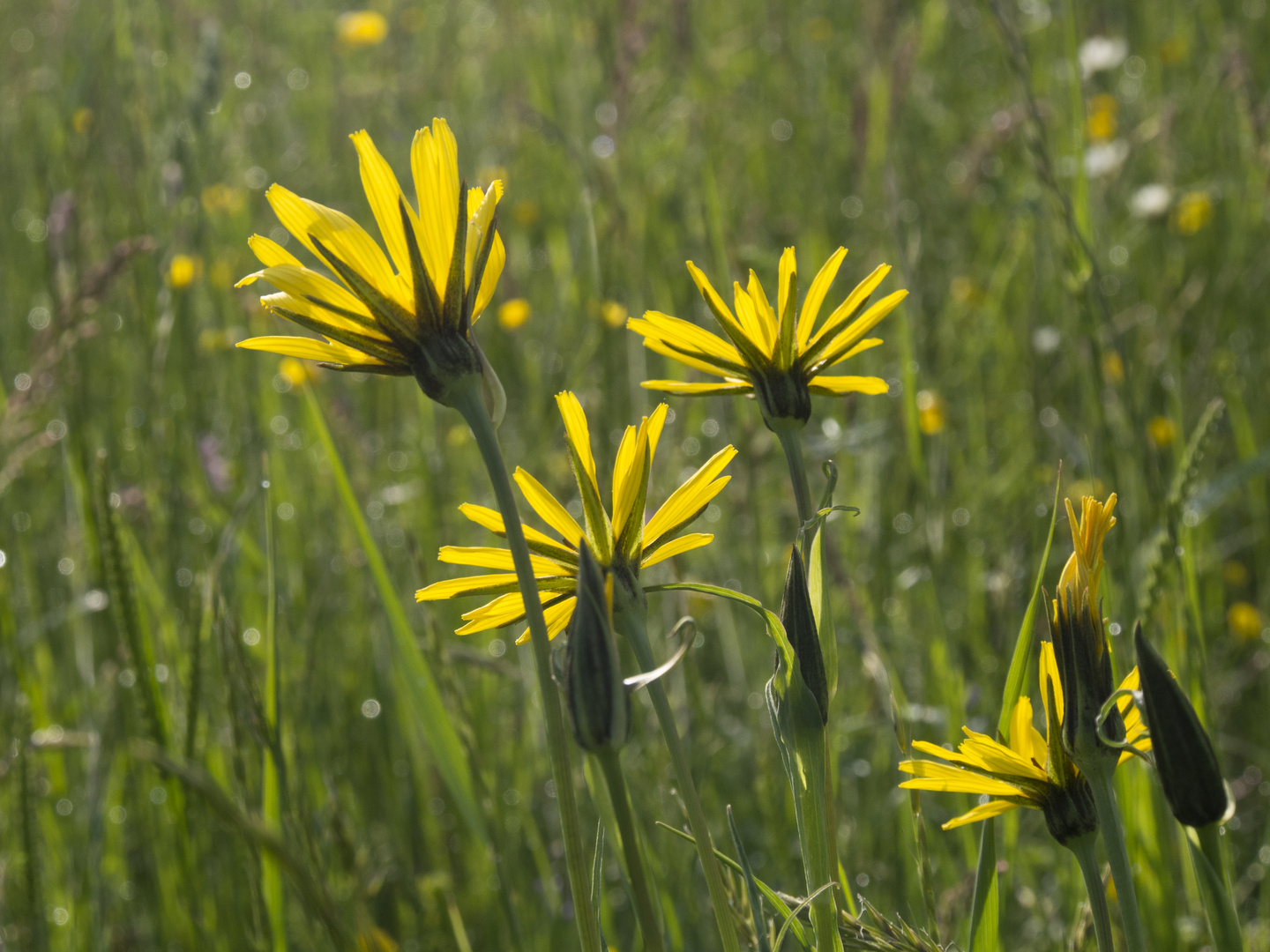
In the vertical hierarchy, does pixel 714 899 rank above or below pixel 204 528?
below

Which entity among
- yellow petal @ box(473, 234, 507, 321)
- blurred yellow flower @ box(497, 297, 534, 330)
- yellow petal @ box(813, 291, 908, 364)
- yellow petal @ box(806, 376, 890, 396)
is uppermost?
blurred yellow flower @ box(497, 297, 534, 330)

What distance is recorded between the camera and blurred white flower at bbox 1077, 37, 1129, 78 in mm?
3820

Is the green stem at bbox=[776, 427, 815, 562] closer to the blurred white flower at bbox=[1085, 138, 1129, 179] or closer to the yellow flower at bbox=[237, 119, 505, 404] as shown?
the yellow flower at bbox=[237, 119, 505, 404]

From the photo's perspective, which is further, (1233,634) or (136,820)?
(1233,634)

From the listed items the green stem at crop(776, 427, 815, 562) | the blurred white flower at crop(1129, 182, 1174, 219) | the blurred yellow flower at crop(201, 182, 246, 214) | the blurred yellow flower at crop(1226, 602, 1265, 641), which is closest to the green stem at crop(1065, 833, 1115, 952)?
the green stem at crop(776, 427, 815, 562)

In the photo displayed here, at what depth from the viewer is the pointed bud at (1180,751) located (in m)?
0.54

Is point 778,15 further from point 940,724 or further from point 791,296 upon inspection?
point 791,296

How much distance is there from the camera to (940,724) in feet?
5.06

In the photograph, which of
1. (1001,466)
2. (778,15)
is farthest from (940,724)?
(778,15)

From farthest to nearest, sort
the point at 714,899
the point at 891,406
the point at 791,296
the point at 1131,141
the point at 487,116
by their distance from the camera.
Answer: the point at 487,116, the point at 1131,141, the point at 891,406, the point at 791,296, the point at 714,899

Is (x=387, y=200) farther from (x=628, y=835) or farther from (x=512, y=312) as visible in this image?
(x=512, y=312)

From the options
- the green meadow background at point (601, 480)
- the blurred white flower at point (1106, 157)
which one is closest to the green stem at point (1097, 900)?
the green meadow background at point (601, 480)

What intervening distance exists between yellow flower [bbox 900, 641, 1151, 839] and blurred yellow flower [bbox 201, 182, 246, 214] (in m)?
2.61

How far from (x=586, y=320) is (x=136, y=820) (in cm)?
170
